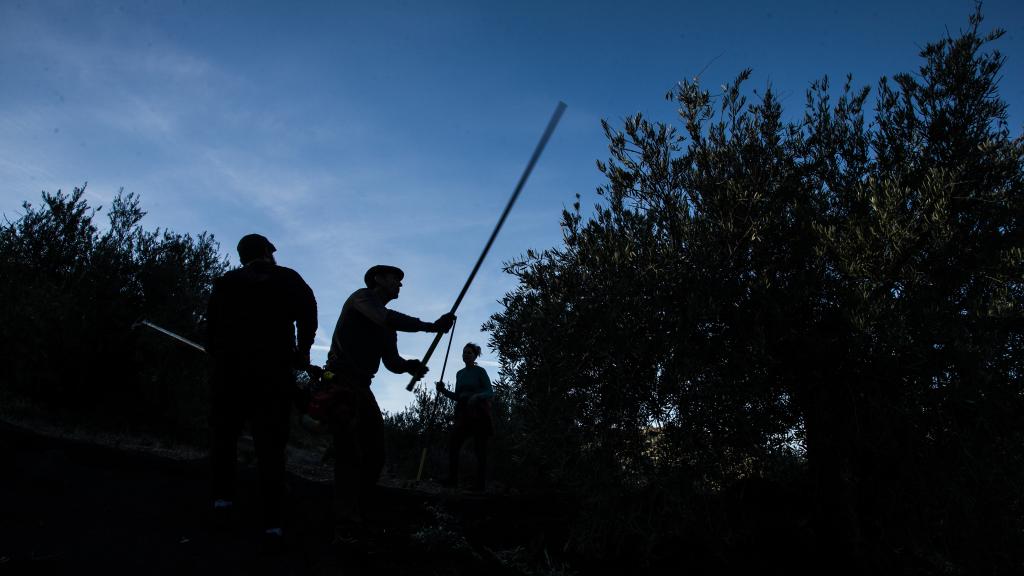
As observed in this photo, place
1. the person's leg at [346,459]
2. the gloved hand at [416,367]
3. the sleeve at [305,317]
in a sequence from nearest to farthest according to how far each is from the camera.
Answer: the sleeve at [305,317], the person's leg at [346,459], the gloved hand at [416,367]

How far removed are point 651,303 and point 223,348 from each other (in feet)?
14.0

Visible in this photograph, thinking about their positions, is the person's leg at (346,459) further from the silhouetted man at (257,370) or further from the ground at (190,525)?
the silhouetted man at (257,370)

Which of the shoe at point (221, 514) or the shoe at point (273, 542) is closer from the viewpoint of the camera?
the shoe at point (273, 542)

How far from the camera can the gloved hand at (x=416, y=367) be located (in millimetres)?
6277

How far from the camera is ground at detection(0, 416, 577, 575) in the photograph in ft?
15.7

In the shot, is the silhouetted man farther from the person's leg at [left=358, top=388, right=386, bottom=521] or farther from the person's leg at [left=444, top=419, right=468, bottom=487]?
the person's leg at [left=444, top=419, right=468, bottom=487]

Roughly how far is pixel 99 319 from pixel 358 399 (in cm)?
1225

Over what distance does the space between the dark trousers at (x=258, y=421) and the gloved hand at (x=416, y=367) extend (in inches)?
52.5

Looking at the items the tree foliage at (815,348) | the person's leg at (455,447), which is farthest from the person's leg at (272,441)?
the person's leg at (455,447)

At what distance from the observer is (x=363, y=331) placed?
234 inches

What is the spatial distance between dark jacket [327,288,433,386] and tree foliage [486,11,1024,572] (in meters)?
1.95

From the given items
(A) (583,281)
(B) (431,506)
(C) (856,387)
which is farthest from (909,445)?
(B) (431,506)

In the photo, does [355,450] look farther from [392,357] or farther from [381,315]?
[381,315]

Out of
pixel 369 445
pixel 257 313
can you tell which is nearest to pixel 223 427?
pixel 257 313
